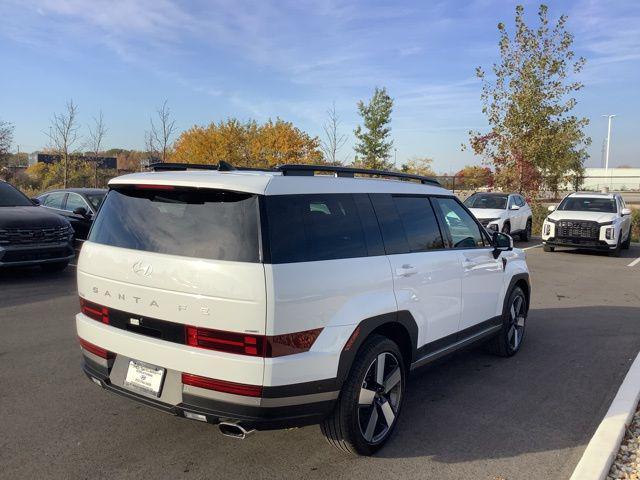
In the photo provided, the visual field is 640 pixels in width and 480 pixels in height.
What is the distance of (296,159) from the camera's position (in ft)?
95.6

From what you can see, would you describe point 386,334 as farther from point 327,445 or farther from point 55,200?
point 55,200

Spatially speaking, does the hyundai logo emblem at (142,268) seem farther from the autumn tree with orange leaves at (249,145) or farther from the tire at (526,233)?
the autumn tree with orange leaves at (249,145)

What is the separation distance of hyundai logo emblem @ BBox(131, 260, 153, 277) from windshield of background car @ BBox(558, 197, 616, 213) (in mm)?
15227

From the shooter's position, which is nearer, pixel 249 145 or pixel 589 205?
pixel 589 205

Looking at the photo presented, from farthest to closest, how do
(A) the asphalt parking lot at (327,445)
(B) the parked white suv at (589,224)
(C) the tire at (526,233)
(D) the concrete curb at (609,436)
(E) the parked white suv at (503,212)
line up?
(C) the tire at (526,233) < (E) the parked white suv at (503,212) < (B) the parked white suv at (589,224) < (A) the asphalt parking lot at (327,445) < (D) the concrete curb at (609,436)

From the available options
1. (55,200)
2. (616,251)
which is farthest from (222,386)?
(616,251)

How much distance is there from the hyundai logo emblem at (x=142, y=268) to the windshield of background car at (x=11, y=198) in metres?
8.03

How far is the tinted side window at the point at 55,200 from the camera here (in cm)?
1300

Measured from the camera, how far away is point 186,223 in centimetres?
307

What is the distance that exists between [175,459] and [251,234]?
1.60 meters

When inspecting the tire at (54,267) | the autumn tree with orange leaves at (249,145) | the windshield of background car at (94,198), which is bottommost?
the tire at (54,267)

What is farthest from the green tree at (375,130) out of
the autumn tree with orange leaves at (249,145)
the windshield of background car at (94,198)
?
the windshield of background car at (94,198)

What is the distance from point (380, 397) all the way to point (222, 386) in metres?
1.18

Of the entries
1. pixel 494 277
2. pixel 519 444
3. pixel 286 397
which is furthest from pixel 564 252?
pixel 286 397
